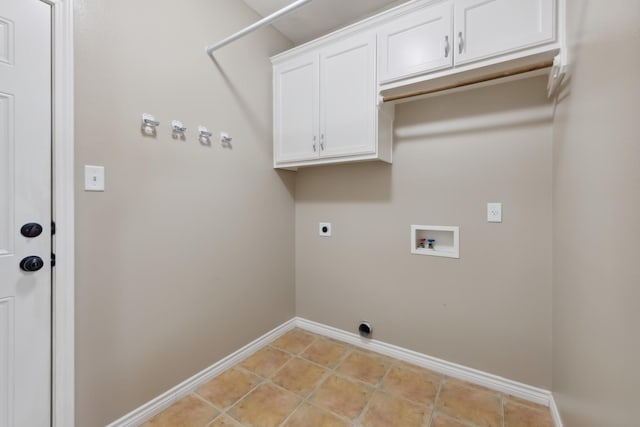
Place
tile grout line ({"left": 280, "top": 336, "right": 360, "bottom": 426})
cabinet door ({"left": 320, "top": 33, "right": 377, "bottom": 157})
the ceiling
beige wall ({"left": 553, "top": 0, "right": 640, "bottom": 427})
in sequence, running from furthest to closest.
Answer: the ceiling
cabinet door ({"left": 320, "top": 33, "right": 377, "bottom": 157})
tile grout line ({"left": 280, "top": 336, "right": 360, "bottom": 426})
beige wall ({"left": 553, "top": 0, "right": 640, "bottom": 427})

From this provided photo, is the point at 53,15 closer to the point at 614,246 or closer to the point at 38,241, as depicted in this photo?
the point at 38,241

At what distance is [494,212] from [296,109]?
64.7 inches

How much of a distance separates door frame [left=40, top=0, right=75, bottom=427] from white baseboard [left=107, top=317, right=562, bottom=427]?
39 cm

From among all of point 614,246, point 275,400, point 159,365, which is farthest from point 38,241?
point 614,246

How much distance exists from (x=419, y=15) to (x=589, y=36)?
954 mm

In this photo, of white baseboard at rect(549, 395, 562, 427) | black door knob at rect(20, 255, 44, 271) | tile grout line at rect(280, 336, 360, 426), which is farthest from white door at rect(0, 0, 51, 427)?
white baseboard at rect(549, 395, 562, 427)

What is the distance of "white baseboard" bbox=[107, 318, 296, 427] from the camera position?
1.48m

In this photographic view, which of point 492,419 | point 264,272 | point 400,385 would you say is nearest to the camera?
point 492,419

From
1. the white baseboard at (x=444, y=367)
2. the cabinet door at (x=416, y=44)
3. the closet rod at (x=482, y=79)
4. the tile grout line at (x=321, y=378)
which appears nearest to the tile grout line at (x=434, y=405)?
the white baseboard at (x=444, y=367)

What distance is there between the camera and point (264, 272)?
2.33 meters

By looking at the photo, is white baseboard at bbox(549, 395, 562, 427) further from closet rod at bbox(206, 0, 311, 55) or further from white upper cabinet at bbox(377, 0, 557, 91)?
closet rod at bbox(206, 0, 311, 55)

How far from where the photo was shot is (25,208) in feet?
3.79

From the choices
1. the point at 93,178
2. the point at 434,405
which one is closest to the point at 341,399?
the point at 434,405

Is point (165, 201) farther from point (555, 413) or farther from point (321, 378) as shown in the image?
point (555, 413)
